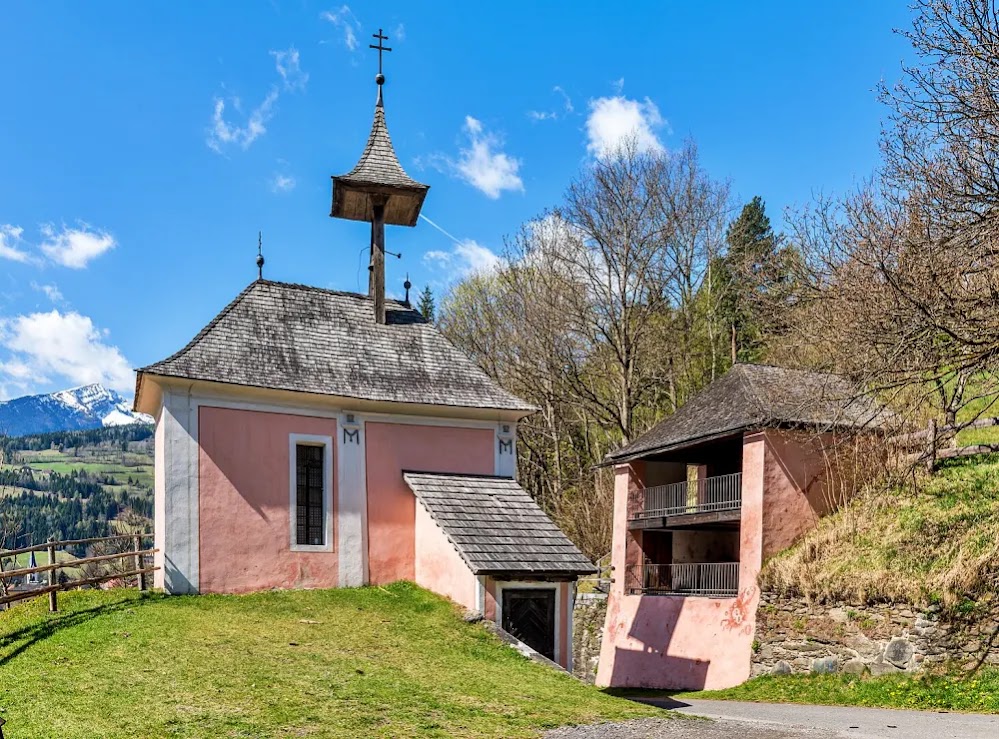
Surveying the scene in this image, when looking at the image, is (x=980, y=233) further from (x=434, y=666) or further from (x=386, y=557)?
(x=386, y=557)

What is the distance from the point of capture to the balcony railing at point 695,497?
23469 millimetres

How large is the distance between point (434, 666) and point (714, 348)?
84.5 feet

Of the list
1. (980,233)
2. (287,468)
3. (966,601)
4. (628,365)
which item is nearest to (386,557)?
(287,468)

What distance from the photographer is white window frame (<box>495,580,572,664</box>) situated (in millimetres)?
16578

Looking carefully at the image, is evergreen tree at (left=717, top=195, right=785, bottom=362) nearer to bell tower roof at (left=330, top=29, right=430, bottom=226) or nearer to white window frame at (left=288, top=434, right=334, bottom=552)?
bell tower roof at (left=330, top=29, right=430, bottom=226)

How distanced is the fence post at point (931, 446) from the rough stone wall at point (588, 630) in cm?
997

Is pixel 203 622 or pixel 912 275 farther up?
pixel 912 275

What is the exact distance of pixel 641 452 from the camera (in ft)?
82.1

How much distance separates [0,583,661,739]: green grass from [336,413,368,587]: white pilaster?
0.98 m

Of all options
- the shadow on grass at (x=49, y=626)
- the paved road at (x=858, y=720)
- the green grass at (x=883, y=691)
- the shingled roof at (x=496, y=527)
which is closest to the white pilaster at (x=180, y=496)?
the shadow on grass at (x=49, y=626)

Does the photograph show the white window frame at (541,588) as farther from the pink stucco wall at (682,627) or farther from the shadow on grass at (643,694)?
the pink stucco wall at (682,627)

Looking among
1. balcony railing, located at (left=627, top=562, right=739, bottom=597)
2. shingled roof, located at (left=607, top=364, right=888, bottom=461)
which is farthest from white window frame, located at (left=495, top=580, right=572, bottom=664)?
shingled roof, located at (left=607, top=364, right=888, bottom=461)

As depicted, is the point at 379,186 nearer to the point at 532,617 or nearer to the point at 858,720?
the point at 532,617

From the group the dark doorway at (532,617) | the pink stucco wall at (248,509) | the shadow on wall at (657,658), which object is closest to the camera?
the dark doorway at (532,617)
